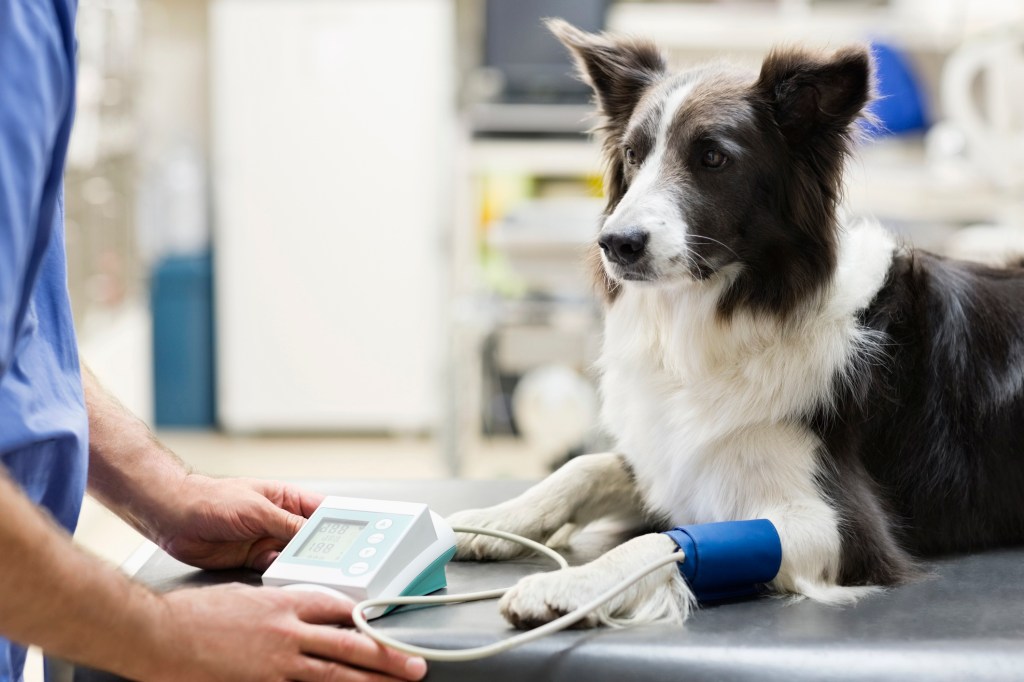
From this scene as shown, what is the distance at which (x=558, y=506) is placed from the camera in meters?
1.30

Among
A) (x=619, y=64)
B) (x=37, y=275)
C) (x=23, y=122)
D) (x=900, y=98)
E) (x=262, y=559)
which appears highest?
(x=900, y=98)

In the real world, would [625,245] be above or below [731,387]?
above

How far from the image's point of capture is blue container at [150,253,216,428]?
474cm

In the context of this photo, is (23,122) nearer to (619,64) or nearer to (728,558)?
(728,558)

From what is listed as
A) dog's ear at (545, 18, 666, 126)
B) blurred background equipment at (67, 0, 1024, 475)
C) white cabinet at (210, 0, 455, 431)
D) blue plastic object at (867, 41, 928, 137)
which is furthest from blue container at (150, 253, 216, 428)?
dog's ear at (545, 18, 666, 126)

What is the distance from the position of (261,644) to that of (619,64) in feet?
2.87

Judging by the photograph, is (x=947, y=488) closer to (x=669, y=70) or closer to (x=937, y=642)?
(x=937, y=642)

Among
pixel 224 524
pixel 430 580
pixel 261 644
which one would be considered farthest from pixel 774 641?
pixel 224 524

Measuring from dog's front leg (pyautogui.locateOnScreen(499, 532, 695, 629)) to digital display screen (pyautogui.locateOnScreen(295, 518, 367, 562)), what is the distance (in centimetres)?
15

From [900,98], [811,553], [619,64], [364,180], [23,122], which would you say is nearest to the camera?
[23,122]

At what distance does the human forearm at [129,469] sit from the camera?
1.17 metres

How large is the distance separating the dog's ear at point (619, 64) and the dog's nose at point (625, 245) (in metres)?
0.25

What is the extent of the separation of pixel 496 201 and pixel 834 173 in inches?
123

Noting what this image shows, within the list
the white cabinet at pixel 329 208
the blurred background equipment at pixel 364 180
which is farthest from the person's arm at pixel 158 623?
the white cabinet at pixel 329 208
